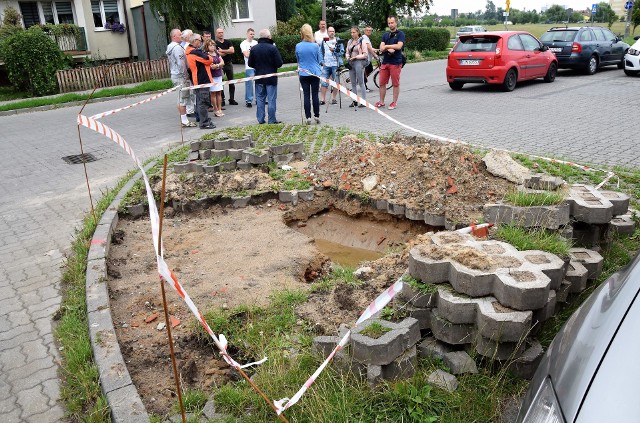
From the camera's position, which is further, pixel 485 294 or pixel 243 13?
pixel 243 13

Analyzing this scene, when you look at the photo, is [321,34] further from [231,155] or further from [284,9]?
[284,9]

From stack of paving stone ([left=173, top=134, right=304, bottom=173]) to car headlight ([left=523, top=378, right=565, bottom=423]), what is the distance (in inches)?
258

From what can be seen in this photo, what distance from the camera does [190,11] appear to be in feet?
72.2

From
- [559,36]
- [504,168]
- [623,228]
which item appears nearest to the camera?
[623,228]

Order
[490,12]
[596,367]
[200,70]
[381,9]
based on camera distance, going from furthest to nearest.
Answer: [490,12] → [381,9] → [200,70] → [596,367]

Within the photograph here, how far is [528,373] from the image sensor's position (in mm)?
3469

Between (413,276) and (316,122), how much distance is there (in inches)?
343

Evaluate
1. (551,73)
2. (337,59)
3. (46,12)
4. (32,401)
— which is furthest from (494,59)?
(46,12)

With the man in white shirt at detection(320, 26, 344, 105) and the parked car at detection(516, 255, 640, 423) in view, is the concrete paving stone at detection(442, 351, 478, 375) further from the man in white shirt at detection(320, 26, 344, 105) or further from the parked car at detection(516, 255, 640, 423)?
the man in white shirt at detection(320, 26, 344, 105)

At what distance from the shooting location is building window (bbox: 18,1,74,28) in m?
27.1

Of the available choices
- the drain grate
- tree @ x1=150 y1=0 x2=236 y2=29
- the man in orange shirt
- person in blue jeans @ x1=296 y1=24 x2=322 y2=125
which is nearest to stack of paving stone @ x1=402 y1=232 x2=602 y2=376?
the drain grate

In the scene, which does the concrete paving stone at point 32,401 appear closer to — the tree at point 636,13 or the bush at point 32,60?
the bush at point 32,60

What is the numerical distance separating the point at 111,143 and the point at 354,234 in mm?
6888

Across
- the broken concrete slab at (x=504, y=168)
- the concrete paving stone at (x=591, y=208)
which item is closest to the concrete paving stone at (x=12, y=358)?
the concrete paving stone at (x=591, y=208)
